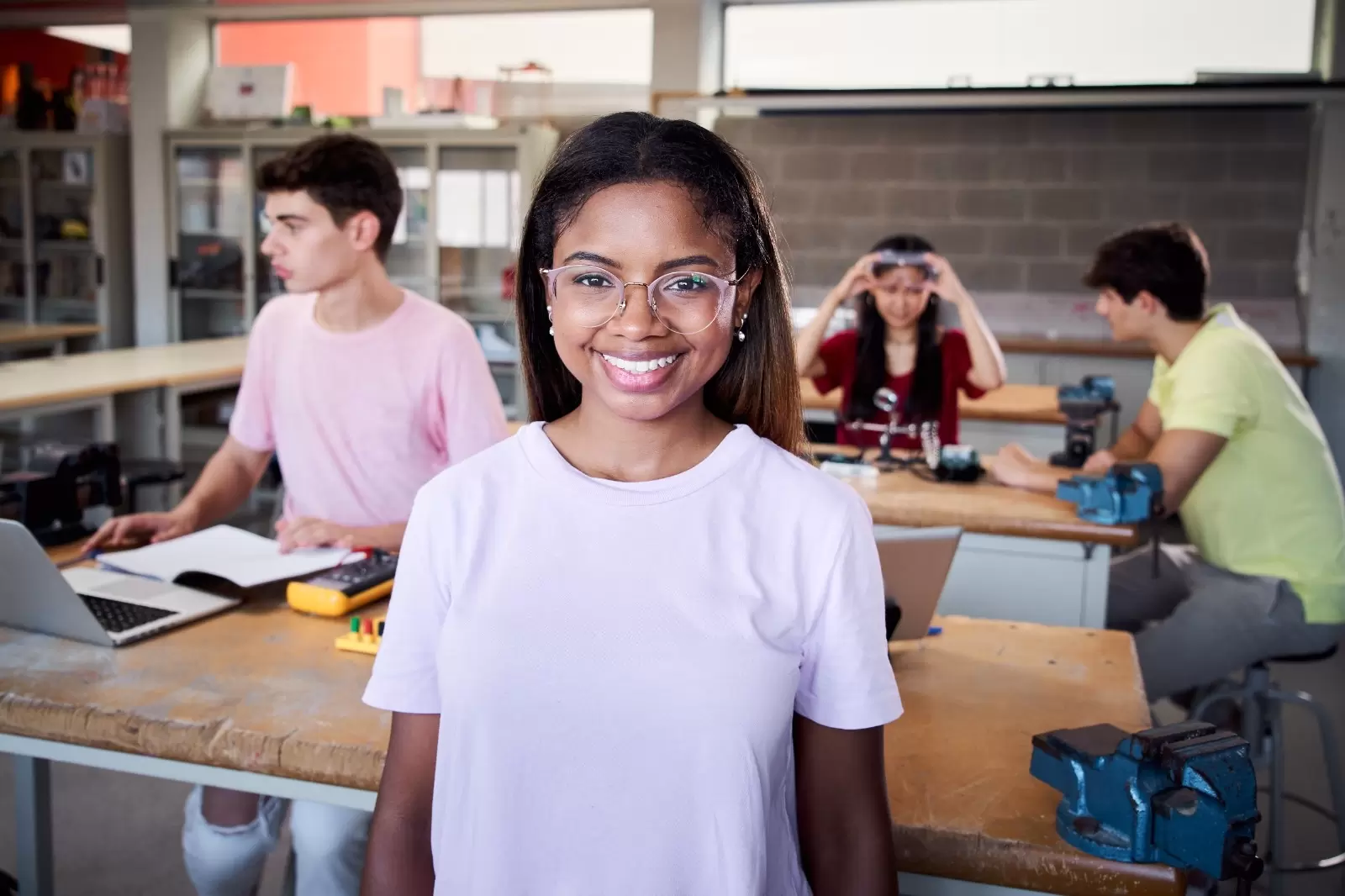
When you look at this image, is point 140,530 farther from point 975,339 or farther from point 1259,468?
point 975,339

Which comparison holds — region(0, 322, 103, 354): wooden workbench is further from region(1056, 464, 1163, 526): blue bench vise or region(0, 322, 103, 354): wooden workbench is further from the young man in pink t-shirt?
region(1056, 464, 1163, 526): blue bench vise

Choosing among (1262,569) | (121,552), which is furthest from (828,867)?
(1262,569)

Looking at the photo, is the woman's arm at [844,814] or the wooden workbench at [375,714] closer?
the woman's arm at [844,814]

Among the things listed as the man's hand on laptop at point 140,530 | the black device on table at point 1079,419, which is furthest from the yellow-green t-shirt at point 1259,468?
the man's hand on laptop at point 140,530

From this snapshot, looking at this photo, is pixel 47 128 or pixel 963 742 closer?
pixel 963 742

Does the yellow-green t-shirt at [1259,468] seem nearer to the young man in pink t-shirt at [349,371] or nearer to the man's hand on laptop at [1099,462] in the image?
the man's hand on laptop at [1099,462]

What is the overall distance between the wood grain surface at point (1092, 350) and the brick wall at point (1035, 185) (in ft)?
1.40

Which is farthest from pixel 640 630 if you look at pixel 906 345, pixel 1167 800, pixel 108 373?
pixel 108 373

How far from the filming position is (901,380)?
3.66m

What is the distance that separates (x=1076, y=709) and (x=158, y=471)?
3144mm

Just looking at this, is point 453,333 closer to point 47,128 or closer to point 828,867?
point 828,867

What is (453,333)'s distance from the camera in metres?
2.28

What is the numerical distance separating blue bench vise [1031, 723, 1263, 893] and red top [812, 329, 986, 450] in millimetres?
2377

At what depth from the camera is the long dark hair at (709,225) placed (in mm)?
1094
